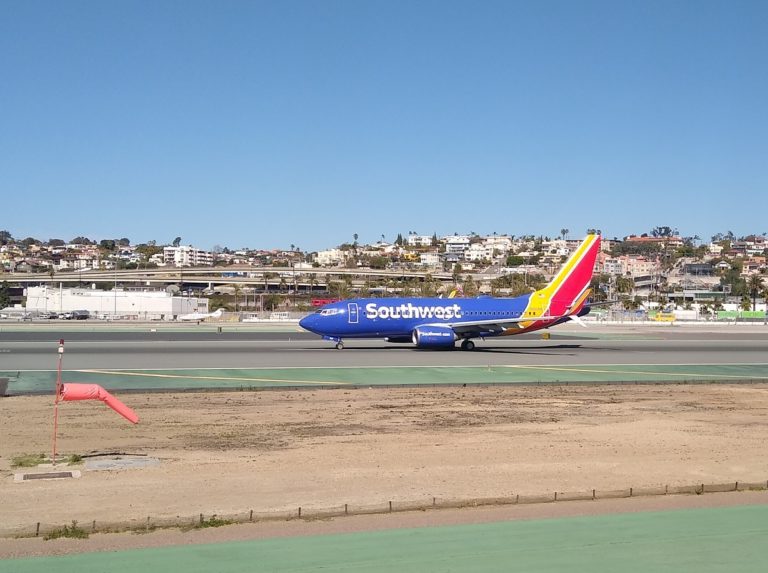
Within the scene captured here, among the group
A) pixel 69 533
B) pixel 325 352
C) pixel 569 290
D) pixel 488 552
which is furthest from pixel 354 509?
pixel 569 290

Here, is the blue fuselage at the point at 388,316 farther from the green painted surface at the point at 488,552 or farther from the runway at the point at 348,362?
the green painted surface at the point at 488,552

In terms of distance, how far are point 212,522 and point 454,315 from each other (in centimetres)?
4138

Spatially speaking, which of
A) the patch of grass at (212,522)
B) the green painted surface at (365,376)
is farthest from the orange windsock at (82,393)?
the green painted surface at (365,376)

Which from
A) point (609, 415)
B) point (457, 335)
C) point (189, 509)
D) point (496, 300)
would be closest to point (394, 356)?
point (457, 335)

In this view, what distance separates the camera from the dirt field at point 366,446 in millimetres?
15156

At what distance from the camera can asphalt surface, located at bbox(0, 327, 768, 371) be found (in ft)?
140

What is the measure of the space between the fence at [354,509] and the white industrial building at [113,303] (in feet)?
395

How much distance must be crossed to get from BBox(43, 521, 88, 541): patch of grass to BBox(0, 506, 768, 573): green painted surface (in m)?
0.96

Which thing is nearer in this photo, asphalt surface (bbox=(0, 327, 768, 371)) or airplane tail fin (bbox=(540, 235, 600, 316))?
asphalt surface (bbox=(0, 327, 768, 371))

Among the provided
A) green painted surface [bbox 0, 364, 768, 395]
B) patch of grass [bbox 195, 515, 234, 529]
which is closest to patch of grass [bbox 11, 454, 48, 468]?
patch of grass [bbox 195, 515, 234, 529]

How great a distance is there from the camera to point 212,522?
44.1 ft

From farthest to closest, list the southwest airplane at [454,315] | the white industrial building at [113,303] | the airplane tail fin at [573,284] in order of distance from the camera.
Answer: the white industrial building at [113,303]
the airplane tail fin at [573,284]
the southwest airplane at [454,315]

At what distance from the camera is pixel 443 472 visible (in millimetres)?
17312

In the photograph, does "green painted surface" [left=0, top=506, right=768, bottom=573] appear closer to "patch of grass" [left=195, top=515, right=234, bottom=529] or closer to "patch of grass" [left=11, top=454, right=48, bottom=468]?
"patch of grass" [left=195, top=515, right=234, bottom=529]
